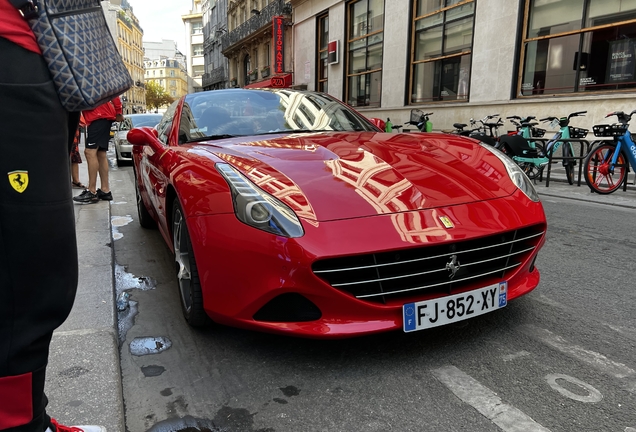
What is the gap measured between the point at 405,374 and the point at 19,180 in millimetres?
1606

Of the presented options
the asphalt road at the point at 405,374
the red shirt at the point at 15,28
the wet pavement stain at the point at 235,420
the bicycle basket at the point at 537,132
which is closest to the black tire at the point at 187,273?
the asphalt road at the point at 405,374

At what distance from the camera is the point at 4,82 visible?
3.28ft

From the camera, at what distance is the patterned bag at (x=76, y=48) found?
106 centimetres

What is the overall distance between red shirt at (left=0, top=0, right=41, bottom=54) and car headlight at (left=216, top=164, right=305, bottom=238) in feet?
3.63

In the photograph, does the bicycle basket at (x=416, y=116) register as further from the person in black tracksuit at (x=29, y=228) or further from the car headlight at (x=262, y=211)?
the person in black tracksuit at (x=29, y=228)

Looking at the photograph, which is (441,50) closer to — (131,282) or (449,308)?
(131,282)

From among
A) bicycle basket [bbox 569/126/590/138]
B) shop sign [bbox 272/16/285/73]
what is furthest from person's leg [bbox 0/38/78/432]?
shop sign [bbox 272/16/285/73]

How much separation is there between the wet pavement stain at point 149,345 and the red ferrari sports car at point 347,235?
0.59 feet

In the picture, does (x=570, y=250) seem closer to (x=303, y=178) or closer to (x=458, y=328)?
(x=458, y=328)

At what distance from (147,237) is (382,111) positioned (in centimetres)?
1332

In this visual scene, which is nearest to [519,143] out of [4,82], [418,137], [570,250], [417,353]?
[570,250]

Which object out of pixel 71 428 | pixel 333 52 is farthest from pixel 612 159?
pixel 333 52

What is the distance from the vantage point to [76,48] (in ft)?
3.65

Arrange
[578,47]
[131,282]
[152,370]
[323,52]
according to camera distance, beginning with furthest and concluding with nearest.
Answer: [323,52] < [578,47] < [131,282] < [152,370]
